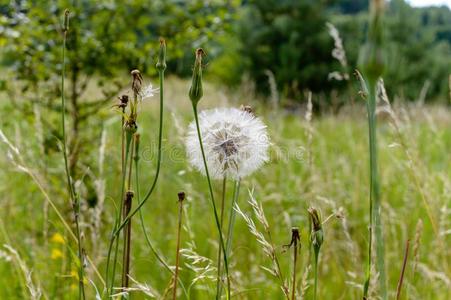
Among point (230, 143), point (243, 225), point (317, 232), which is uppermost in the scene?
point (230, 143)

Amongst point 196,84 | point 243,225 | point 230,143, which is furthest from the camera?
point 243,225

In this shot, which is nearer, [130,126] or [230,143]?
[130,126]

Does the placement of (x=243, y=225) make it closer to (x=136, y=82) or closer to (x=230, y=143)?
(x=230, y=143)

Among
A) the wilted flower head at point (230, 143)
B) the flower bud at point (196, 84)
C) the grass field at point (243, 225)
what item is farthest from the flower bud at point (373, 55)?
the grass field at point (243, 225)

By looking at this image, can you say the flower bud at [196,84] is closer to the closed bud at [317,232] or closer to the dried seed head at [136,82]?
the dried seed head at [136,82]

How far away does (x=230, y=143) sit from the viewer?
881mm

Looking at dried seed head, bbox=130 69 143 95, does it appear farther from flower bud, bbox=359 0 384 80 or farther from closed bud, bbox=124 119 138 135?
flower bud, bbox=359 0 384 80

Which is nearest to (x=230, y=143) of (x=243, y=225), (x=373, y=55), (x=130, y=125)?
(x=130, y=125)

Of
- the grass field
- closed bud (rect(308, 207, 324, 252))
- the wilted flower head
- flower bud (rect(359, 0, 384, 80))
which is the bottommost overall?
the grass field

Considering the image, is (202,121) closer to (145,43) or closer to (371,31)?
(371,31)

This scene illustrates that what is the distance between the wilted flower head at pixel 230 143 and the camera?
85cm

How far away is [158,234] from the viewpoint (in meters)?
2.51

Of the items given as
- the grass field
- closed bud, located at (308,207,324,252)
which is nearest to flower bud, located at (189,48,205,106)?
closed bud, located at (308,207,324,252)

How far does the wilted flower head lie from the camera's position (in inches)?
33.5
